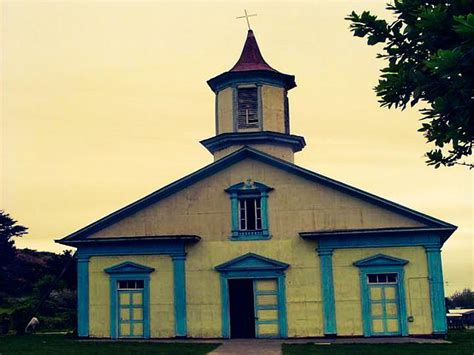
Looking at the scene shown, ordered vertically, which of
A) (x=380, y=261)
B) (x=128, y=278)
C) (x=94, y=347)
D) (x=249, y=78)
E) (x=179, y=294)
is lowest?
(x=94, y=347)

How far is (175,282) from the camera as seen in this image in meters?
23.8

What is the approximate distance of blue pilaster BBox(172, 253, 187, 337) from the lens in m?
23.5

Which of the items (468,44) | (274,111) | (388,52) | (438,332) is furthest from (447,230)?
(468,44)

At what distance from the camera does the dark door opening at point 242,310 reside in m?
24.6

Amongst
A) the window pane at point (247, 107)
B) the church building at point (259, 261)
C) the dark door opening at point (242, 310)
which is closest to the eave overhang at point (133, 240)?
the church building at point (259, 261)

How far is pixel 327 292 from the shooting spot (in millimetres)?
23016

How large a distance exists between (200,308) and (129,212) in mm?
4401

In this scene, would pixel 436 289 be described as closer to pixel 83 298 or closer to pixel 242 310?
pixel 242 310

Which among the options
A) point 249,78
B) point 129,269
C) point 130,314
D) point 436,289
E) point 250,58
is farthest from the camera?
point 250,58

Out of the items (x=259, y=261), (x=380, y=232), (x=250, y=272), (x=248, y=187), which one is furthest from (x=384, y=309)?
(x=248, y=187)

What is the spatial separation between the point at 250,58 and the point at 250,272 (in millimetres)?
10220

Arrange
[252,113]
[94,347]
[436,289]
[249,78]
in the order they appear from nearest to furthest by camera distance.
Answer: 1. [94,347]
2. [436,289]
3. [252,113]
4. [249,78]

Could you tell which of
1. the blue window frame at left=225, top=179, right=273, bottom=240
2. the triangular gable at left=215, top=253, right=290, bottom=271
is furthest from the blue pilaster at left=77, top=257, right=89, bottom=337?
the blue window frame at left=225, top=179, right=273, bottom=240

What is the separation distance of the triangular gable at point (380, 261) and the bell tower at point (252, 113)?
6.24m
